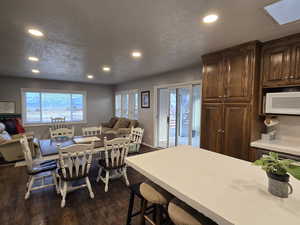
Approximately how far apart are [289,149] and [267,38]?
5.17ft

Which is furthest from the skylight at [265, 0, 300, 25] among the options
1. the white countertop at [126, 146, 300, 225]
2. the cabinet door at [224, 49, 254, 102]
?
the white countertop at [126, 146, 300, 225]

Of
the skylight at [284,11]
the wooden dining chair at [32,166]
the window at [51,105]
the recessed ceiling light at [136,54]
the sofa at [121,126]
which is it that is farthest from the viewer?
the window at [51,105]

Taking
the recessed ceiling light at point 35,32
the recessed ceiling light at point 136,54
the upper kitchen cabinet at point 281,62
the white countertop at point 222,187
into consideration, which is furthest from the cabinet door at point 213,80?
the recessed ceiling light at point 35,32

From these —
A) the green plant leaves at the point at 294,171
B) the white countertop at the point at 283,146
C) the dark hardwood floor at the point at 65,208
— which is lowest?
the dark hardwood floor at the point at 65,208

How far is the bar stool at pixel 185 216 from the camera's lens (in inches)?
40.2

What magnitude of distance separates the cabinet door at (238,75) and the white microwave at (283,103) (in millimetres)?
309

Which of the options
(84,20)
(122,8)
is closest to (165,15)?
(122,8)

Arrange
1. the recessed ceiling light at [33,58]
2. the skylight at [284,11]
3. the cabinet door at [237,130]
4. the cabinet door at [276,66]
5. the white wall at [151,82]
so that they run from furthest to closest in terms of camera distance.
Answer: the white wall at [151,82] → the recessed ceiling light at [33,58] → the cabinet door at [237,130] → the cabinet door at [276,66] → the skylight at [284,11]

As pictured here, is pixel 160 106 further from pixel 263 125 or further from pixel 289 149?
pixel 289 149

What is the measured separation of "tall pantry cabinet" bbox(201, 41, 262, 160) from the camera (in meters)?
2.36

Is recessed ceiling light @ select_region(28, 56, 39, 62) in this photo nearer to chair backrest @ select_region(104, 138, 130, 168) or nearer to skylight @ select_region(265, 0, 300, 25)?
chair backrest @ select_region(104, 138, 130, 168)

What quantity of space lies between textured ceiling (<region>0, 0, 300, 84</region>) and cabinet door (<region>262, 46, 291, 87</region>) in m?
0.23

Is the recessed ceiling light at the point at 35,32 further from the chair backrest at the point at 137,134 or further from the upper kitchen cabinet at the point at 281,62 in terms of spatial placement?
the upper kitchen cabinet at the point at 281,62

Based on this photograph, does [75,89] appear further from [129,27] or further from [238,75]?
[238,75]
